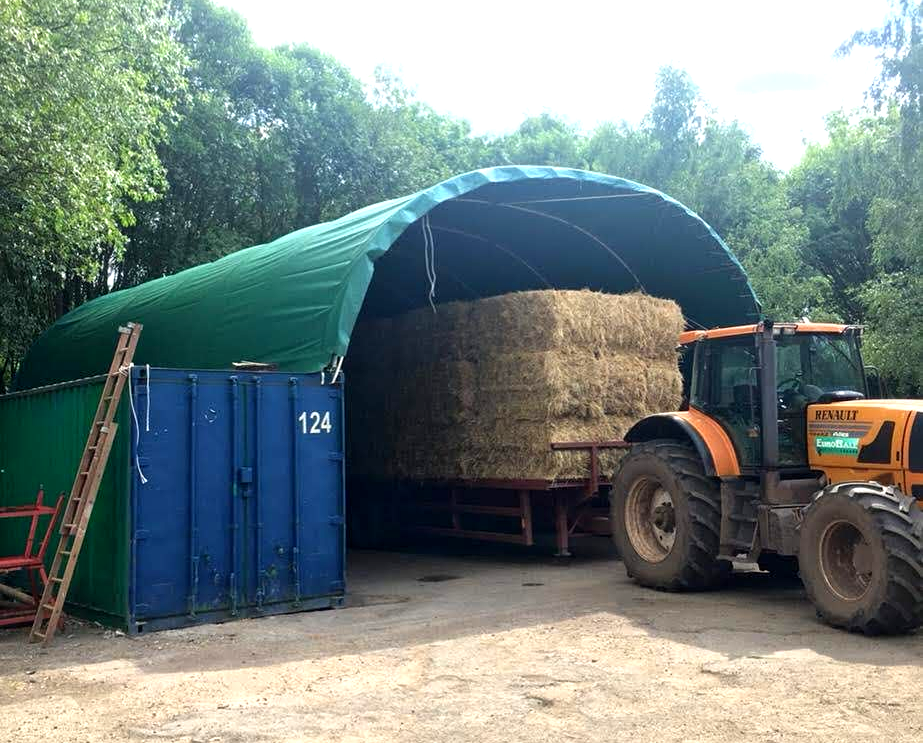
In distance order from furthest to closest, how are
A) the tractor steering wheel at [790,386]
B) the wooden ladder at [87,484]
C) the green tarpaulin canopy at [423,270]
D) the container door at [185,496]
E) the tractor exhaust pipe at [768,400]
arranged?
the green tarpaulin canopy at [423,270], the tractor steering wheel at [790,386], the tractor exhaust pipe at [768,400], the container door at [185,496], the wooden ladder at [87,484]

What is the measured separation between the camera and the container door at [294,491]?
32.2 ft

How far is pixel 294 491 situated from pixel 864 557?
5491mm

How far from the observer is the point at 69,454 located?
34.6 ft

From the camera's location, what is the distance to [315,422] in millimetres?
10273

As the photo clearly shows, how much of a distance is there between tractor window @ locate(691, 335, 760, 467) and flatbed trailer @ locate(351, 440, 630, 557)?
7.30 feet

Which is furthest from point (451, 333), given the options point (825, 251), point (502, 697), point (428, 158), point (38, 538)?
point (825, 251)

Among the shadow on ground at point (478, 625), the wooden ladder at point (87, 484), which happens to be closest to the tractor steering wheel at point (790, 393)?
the shadow on ground at point (478, 625)

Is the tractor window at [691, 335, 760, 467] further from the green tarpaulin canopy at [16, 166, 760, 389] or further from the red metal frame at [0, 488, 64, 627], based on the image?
the red metal frame at [0, 488, 64, 627]

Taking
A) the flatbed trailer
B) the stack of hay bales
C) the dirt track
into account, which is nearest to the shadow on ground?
the dirt track

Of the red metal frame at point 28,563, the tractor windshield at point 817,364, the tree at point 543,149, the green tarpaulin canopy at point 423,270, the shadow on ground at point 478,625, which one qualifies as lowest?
the shadow on ground at point 478,625

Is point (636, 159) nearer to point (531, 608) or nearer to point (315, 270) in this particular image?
point (315, 270)

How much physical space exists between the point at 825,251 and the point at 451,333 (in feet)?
81.0

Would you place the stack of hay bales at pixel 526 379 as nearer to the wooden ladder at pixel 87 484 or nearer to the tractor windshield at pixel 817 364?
the tractor windshield at pixel 817 364

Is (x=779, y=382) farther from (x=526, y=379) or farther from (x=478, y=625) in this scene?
(x=526, y=379)
